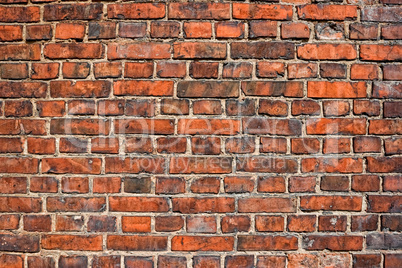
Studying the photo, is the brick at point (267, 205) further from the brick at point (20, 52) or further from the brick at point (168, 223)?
the brick at point (20, 52)

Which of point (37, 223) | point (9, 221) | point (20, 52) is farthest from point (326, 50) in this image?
point (9, 221)

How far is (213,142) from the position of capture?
1.45 meters

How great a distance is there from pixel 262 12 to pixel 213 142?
0.66m

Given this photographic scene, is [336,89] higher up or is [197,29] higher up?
[197,29]

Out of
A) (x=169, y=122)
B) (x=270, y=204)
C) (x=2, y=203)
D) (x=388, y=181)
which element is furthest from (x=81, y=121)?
(x=388, y=181)

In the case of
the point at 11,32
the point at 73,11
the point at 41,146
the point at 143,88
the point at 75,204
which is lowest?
the point at 75,204

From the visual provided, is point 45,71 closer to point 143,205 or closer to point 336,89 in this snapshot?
point 143,205

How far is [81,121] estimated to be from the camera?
1.46 meters

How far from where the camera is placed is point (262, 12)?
1464mm

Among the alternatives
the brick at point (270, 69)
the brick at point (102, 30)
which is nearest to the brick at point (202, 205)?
the brick at point (270, 69)

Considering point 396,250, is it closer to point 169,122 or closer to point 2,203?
point 169,122

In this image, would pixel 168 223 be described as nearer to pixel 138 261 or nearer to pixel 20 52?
pixel 138 261

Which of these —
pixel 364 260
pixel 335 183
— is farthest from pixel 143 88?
pixel 364 260

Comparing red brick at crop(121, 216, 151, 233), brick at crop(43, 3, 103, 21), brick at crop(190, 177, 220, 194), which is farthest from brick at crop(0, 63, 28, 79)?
brick at crop(190, 177, 220, 194)
